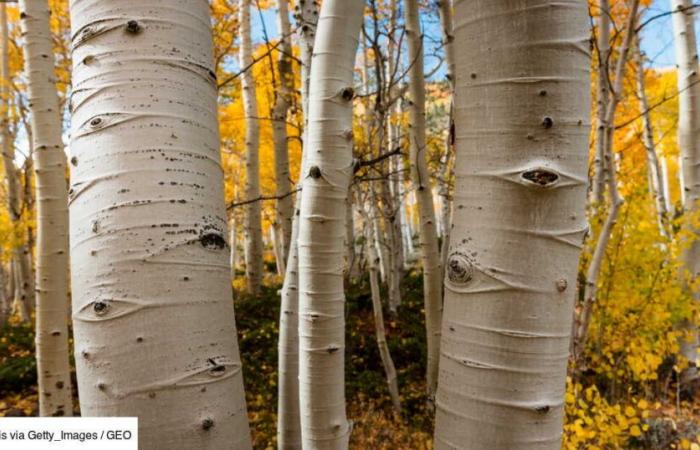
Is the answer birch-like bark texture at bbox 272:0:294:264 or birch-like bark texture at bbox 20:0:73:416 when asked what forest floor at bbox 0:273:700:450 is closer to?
birch-like bark texture at bbox 272:0:294:264

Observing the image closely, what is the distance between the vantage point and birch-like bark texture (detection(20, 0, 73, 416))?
268cm

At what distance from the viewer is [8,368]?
5137 millimetres

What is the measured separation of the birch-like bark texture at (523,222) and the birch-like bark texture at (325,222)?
0.69 metres

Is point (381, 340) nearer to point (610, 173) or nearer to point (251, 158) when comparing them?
point (610, 173)

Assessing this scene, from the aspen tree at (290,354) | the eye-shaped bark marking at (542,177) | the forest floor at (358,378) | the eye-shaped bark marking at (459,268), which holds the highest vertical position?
the eye-shaped bark marking at (542,177)

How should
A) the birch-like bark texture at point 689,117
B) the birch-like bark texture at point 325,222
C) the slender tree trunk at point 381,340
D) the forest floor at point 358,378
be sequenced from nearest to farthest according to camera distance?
1. the birch-like bark texture at point 325,222
2. the slender tree trunk at point 381,340
3. the forest floor at point 358,378
4. the birch-like bark texture at point 689,117

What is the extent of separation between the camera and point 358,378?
4.98m

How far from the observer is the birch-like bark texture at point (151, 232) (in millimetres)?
630

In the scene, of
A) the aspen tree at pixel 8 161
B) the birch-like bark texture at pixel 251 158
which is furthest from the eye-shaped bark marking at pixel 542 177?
the aspen tree at pixel 8 161

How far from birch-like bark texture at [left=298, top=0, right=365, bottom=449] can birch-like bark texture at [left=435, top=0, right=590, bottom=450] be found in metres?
0.69

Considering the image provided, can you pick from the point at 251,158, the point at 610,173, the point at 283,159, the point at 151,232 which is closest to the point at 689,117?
the point at 610,173

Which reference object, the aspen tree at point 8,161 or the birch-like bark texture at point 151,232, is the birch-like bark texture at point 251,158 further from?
the birch-like bark texture at point 151,232

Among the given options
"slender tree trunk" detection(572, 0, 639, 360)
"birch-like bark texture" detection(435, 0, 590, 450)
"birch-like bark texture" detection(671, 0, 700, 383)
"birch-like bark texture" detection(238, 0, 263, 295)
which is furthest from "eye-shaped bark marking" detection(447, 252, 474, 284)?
"birch-like bark texture" detection(238, 0, 263, 295)

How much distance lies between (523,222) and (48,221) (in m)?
3.07
